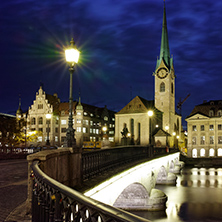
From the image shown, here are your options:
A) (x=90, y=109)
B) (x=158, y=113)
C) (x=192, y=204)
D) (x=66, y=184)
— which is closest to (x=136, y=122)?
(x=158, y=113)

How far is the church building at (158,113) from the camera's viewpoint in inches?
3287

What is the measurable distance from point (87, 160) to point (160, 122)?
271 ft

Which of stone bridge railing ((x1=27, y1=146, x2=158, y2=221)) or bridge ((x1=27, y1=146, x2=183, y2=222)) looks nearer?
stone bridge railing ((x1=27, y1=146, x2=158, y2=221))

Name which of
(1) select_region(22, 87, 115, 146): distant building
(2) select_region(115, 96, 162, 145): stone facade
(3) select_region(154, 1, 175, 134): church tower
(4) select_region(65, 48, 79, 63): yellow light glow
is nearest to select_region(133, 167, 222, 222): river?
(4) select_region(65, 48, 79, 63): yellow light glow

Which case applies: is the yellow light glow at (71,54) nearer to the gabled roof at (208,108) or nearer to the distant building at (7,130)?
the distant building at (7,130)

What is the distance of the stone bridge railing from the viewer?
3150 mm

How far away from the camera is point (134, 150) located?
2220 centimetres

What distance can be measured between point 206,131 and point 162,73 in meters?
22.6

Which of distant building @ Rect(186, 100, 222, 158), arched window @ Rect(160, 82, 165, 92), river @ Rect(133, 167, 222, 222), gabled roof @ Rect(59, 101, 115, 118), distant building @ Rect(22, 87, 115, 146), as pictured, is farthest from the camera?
gabled roof @ Rect(59, 101, 115, 118)

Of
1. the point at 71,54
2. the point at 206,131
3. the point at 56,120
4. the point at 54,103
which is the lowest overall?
the point at 206,131

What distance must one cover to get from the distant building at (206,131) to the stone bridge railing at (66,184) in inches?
2958

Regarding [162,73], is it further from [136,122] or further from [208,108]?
[136,122]

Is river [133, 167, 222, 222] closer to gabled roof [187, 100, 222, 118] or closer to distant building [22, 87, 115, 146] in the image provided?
gabled roof [187, 100, 222, 118]

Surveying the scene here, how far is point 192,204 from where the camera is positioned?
31375 millimetres
